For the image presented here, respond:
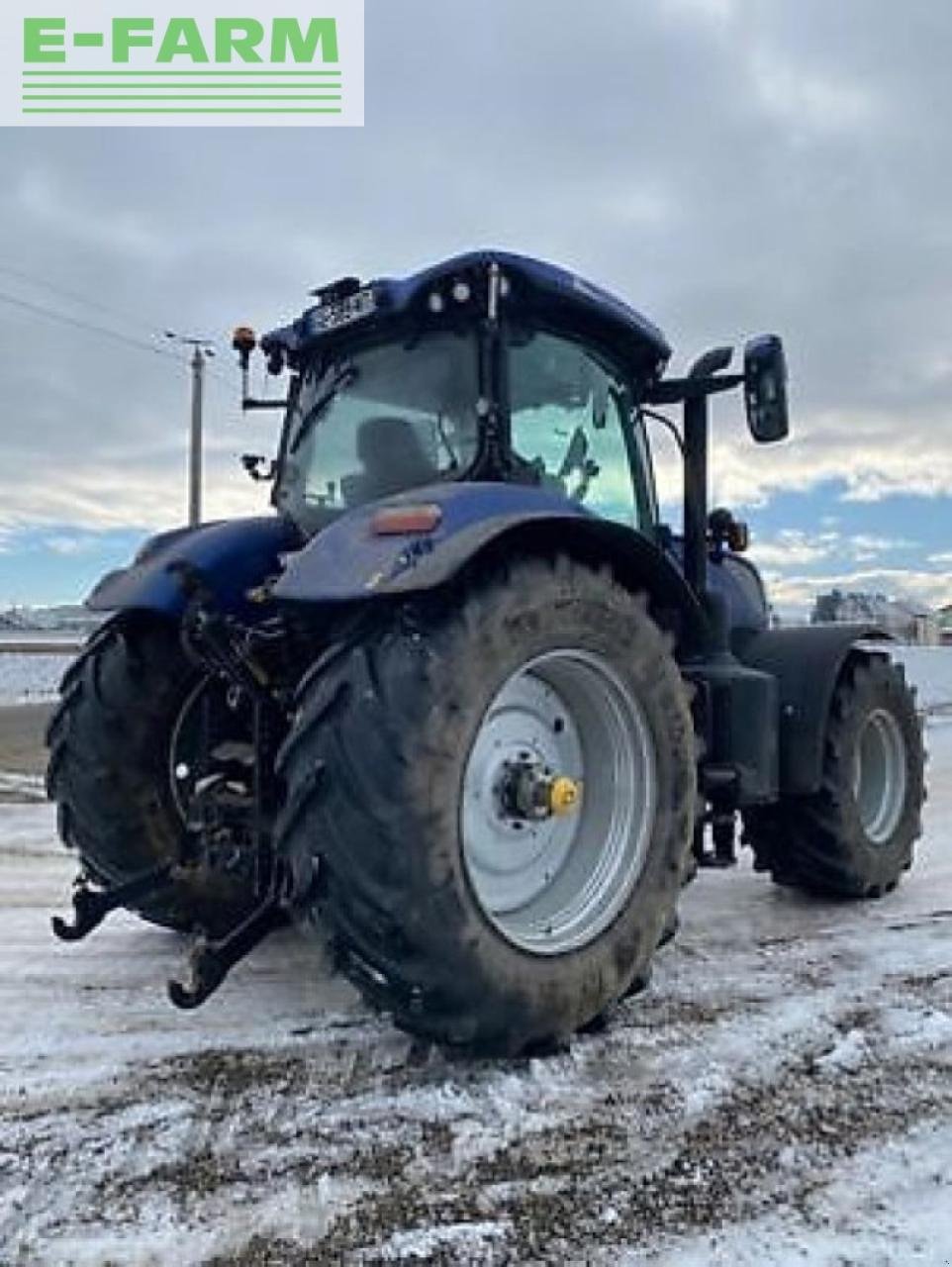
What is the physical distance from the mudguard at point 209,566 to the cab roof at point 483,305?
0.72 metres

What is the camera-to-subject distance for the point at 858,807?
5.18 m

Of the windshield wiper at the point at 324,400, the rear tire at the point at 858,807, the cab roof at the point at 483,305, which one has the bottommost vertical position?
the rear tire at the point at 858,807

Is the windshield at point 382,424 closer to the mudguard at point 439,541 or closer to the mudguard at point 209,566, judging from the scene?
the mudguard at point 209,566

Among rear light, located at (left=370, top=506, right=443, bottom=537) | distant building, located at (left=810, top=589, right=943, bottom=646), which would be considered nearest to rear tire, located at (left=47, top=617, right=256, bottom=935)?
rear light, located at (left=370, top=506, right=443, bottom=537)

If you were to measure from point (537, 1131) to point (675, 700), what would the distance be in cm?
133

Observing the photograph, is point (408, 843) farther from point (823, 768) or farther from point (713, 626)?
point (823, 768)

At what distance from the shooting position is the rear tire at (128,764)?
393 cm

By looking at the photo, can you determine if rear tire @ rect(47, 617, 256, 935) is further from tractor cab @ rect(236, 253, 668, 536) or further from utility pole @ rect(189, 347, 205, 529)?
utility pole @ rect(189, 347, 205, 529)

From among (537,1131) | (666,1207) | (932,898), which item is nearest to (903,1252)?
(666,1207)

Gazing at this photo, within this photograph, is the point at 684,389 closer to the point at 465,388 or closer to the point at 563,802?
the point at 465,388

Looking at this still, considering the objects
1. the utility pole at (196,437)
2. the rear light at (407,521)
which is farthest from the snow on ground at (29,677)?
the rear light at (407,521)

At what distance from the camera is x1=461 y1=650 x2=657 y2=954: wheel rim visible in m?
3.35

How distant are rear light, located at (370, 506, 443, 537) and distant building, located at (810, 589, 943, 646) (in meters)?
12.9

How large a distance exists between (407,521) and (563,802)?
0.92 m
